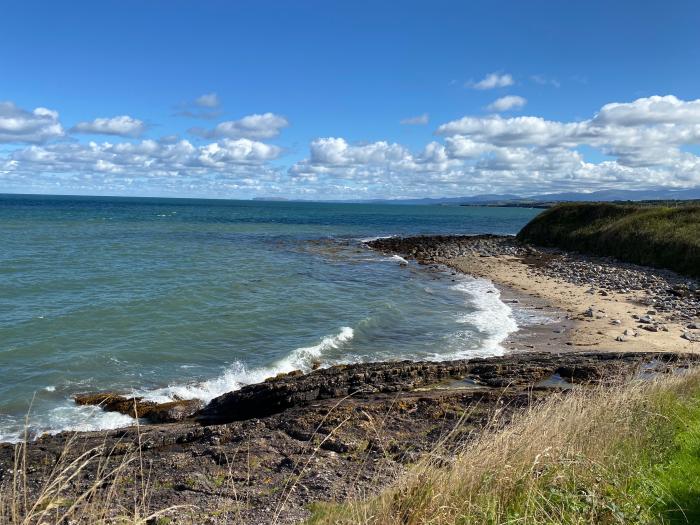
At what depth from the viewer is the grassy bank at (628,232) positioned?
31.9 meters

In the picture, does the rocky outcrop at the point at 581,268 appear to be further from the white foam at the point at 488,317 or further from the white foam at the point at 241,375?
the white foam at the point at 241,375

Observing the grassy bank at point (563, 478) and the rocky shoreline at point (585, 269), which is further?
the rocky shoreline at point (585, 269)

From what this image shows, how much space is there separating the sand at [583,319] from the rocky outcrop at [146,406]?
1028 centimetres

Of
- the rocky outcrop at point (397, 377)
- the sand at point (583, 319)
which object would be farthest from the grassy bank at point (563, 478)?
the sand at point (583, 319)

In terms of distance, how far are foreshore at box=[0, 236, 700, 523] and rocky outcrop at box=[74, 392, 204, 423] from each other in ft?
0.27

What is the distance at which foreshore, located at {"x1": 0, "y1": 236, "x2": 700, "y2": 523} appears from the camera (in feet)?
21.9

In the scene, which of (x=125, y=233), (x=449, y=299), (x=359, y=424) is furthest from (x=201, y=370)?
(x=125, y=233)

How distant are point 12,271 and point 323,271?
1762 cm

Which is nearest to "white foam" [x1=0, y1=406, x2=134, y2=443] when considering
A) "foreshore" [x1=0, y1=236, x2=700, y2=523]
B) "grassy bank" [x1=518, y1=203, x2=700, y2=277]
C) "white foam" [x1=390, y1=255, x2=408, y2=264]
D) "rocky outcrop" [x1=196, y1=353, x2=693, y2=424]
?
"foreshore" [x1=0, y1=236, x2=700, y2=523]

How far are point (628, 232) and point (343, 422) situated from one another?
130 ft

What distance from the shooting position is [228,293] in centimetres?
2511

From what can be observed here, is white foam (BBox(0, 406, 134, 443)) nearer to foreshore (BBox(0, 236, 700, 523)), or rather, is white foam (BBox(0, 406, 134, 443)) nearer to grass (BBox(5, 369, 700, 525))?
foreshore (BBox(0, 236, 700, 523))

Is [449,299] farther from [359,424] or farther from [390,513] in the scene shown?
[390,513]

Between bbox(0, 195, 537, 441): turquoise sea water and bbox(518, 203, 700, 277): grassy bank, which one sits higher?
bbox(518, 203, 700, 277): grassy bank
